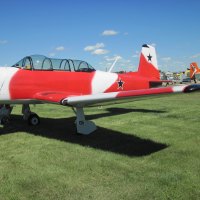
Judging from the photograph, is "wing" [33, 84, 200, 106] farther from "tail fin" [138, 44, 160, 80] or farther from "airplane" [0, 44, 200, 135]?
"tail fin" [138, 44, 160, 80]

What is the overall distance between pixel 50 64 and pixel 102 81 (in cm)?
227

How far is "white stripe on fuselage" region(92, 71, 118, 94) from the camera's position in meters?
10.3

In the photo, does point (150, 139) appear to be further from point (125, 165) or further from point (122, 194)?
point (122, 194)

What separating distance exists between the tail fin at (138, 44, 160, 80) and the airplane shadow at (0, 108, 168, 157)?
4.90 m

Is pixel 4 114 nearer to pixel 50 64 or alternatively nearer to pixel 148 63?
pixel 50 64

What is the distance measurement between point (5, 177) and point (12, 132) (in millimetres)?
4142

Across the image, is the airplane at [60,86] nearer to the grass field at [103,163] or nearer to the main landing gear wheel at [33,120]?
the main landing gear wheel at [33,120]

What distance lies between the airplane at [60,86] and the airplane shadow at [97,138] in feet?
1.26

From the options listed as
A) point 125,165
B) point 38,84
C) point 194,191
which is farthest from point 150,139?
point 38,84

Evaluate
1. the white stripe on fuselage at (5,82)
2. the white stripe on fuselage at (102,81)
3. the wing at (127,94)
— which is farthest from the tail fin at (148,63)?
the white stripe on fuselage at (5,82)

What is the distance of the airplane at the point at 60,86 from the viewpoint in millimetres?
7051

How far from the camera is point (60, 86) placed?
30.2 feet

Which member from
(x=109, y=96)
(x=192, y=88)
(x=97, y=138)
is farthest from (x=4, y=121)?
(x=192, y=88)

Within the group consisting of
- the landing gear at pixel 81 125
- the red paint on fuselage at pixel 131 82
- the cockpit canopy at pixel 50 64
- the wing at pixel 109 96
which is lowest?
the landing gear at pixel 81 125
